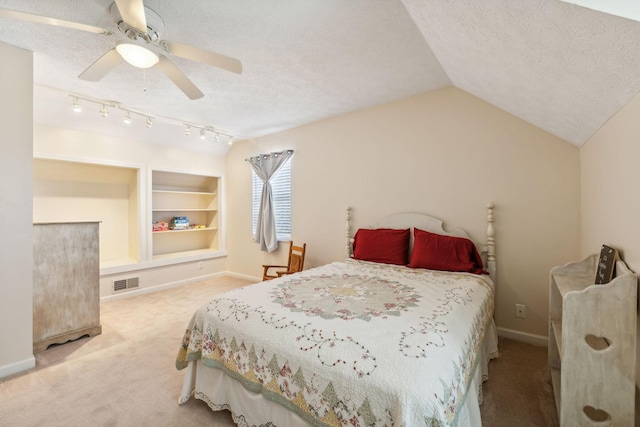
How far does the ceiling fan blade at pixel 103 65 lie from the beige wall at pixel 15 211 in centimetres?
73

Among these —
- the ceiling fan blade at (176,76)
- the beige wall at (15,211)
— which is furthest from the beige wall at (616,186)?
the beige wall at (15,211)

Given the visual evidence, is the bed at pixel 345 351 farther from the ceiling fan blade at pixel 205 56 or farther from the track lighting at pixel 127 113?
the track lighting at pixel 127 113

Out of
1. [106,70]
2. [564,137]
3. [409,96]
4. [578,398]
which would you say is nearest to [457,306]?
[578,398]

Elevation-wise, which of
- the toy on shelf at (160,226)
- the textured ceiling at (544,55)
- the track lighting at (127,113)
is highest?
the track lighting at (127,113)

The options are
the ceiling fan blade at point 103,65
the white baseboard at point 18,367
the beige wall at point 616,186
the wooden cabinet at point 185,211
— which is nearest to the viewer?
the beige wall at point 616,186

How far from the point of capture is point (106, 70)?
187 cm

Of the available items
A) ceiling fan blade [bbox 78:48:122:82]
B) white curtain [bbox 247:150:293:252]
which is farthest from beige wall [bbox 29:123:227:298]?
ceiling fan blade [bbox 78:48:122:82]

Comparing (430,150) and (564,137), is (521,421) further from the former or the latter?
(430,150)

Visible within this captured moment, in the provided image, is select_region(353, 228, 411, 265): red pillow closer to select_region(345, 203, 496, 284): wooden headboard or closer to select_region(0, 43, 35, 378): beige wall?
select_region(345, 203, 496, 284): wooden headboard

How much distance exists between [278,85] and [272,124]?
1277 mm

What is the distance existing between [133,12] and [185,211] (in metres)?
4.14

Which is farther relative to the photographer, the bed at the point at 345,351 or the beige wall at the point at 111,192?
the beige wall at the point at 111,192

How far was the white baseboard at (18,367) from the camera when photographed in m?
2.04

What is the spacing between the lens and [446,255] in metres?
2.62
